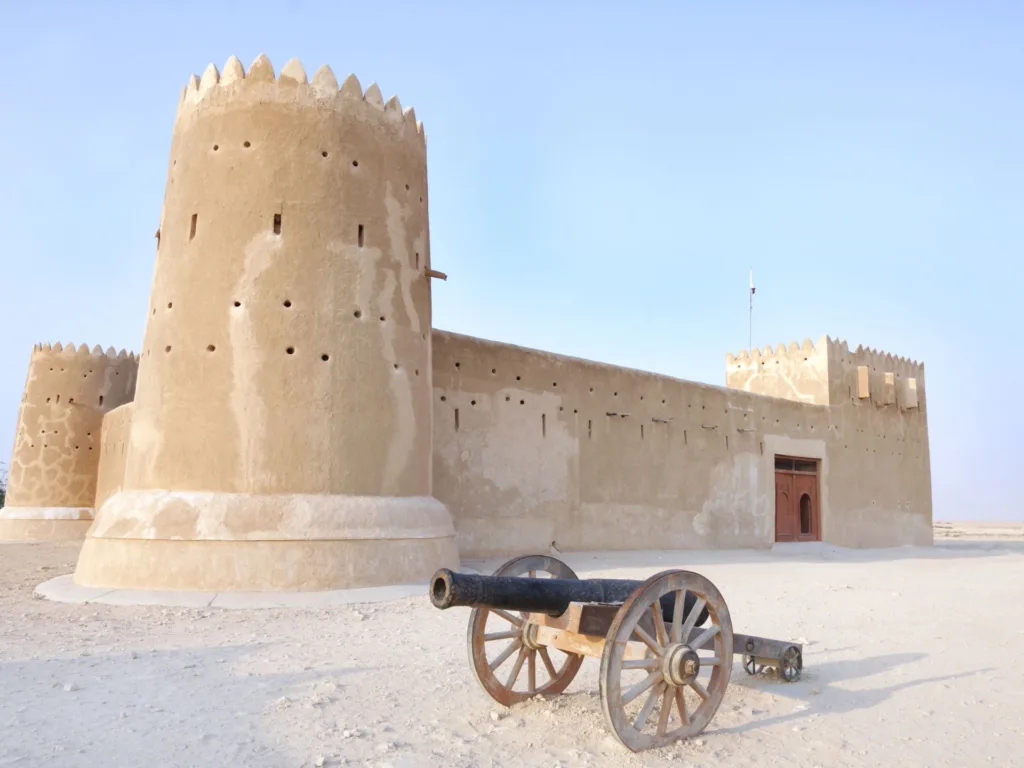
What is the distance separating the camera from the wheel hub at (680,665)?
3.91 metres

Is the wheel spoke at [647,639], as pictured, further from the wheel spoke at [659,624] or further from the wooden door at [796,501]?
the wooden door at [796,501]

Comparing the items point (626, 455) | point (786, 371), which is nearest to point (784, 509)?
point (786, 371)

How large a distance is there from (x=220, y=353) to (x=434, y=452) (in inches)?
159

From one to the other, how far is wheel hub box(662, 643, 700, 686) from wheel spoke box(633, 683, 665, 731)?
72mm

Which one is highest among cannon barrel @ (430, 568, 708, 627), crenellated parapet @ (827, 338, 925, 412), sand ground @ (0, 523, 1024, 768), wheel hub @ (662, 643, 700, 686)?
crenellated parapet @ (827, 338, 925, 412)

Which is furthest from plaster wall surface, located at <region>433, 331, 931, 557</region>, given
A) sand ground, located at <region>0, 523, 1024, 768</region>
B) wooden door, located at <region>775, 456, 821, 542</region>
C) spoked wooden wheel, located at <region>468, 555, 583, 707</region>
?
spoked wooden wheel, located at <region>468, 555, 583, 707</region>

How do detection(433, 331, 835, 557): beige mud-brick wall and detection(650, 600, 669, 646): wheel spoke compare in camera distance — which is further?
detection(433, 331, 835, 557): beige mud-brick wall

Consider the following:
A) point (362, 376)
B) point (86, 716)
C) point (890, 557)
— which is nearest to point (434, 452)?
point (362, 376)

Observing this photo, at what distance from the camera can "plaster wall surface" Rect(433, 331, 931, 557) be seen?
1294cm

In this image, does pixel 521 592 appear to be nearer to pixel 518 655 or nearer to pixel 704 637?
pixel 518 655

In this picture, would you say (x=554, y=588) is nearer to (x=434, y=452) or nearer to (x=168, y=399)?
(x=168, y=399)

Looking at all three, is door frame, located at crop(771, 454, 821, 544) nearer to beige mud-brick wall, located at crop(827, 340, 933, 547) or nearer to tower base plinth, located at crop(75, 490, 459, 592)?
beige mud-brick wall, located at crop(827, 340, 933, 547)

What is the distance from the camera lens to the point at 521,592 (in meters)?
Answer: 3.99

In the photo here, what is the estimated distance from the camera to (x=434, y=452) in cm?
1244
